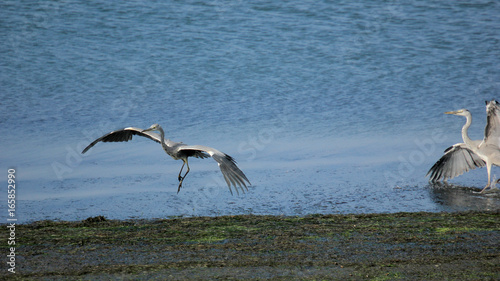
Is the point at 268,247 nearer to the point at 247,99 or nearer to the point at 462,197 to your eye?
the point at 462,197

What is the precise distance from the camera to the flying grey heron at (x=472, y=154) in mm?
9500

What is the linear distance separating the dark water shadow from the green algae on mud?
557 mm

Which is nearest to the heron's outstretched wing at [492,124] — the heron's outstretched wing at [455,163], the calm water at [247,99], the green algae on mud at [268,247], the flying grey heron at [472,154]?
the flying grey heron at [472,154]

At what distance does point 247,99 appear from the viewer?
1616 centimetres

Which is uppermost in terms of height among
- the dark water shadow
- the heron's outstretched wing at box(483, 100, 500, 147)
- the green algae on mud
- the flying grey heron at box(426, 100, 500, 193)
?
the heron's outstretched wing at box(483, 100, 500, 147)

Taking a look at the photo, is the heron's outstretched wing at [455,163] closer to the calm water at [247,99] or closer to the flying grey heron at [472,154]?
the flying grey heron at [472,154]

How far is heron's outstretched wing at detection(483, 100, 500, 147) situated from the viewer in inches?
364

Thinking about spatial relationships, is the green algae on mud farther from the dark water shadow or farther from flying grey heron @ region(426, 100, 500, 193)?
flying grey heron @ region(426, 100, 500, 193)

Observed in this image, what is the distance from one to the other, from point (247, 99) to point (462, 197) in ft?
26.3

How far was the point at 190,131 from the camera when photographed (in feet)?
44.5

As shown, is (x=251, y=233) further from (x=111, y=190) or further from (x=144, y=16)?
(x=144, y=16)

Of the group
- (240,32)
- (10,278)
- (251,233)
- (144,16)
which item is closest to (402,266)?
(251,233)

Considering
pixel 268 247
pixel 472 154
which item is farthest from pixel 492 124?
pixel 268 247

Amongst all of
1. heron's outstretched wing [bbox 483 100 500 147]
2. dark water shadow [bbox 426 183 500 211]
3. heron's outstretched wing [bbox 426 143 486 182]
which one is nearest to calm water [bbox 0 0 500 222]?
dark water shadow [bbox 426 183 500 211]
